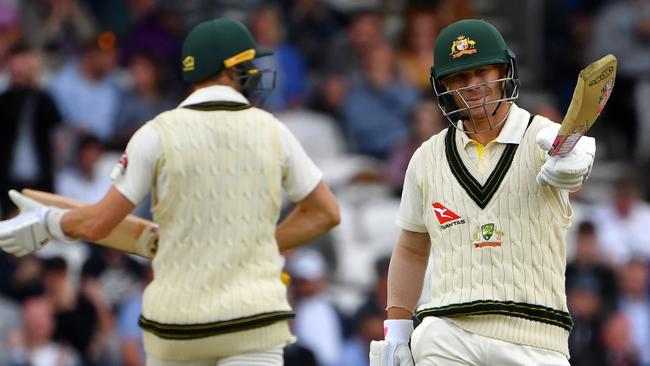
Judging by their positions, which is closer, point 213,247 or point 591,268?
point 213,247

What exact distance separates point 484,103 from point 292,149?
3.73 feet

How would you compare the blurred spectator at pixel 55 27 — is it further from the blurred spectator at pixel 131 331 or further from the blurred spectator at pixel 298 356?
the blurred spectator at pixel 298 356

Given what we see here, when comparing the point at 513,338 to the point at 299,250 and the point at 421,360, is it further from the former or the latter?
the point at 299,250

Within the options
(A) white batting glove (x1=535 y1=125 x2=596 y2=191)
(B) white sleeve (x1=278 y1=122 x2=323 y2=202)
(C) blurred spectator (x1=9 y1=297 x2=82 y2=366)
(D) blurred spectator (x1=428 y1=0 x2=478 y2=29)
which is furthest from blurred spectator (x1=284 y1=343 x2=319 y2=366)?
(A) white batting glove (x1=535 y1=125 x2=596 y2=191)

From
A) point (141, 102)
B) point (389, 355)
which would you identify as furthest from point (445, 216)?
point (141, 102)

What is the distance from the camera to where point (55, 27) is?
14.2 metres

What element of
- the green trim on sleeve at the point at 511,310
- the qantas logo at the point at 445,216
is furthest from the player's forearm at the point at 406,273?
the green trim on sleeve at the point at 511,310

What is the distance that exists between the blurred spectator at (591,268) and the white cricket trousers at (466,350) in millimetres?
6642

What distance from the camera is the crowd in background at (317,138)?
12211 millimetres

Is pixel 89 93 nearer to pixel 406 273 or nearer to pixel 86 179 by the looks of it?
pixel 86 179

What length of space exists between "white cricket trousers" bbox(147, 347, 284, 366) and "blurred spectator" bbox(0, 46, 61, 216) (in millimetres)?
5948

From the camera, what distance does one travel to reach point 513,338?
636cm

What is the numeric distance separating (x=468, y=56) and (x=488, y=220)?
2.04 ft

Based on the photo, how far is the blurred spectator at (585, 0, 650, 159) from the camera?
15.1 meters
